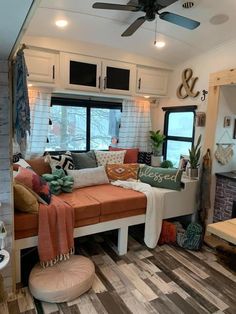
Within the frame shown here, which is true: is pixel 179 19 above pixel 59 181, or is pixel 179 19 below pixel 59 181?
above

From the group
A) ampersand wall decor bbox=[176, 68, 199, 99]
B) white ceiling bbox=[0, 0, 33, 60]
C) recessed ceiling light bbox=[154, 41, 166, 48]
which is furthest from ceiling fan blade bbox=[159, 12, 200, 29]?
ampersand wall decor bbox=[176, 68, 199, 99]

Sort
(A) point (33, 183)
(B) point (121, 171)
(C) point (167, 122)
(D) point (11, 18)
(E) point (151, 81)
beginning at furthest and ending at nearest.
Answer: (C) point (167, 122)
(E) point (151, 81)
(B) point (121, 171)
(A) point (33, 183)
(D) point (11, 18)

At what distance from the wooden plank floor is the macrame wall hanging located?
1129 mm

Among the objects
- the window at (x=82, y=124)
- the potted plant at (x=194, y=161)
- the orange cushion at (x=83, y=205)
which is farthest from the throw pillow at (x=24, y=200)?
the potted plant at (x=194, y=161)

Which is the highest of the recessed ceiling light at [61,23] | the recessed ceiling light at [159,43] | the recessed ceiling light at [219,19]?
the recessed ceiling light at [219,19]

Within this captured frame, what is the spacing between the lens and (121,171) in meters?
3.43

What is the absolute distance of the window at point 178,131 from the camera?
→ 3.76 m

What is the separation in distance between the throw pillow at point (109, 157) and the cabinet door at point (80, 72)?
909mm

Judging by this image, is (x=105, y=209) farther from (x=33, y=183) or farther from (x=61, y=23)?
(x=61, y=23)

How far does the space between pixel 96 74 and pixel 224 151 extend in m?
2.00

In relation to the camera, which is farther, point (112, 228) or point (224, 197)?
point (224, 197)

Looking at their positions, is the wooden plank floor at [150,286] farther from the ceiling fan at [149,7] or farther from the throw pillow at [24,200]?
the ceiling fan at [149,7]

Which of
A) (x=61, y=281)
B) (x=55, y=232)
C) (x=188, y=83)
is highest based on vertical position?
(x=188, y=83)

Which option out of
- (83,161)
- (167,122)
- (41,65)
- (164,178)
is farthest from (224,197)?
(41,65)
